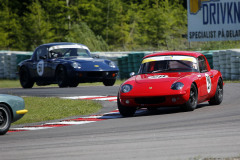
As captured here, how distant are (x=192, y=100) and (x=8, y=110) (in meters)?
3.47

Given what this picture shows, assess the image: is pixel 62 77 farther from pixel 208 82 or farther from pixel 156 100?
pixel 156 100

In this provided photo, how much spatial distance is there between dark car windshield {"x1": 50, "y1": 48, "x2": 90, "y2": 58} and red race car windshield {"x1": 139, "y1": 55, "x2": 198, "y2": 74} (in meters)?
7.47

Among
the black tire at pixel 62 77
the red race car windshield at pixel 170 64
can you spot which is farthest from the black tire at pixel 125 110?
the black tire at pixel 62 77

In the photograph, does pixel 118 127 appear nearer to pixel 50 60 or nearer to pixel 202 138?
pixel 202 138

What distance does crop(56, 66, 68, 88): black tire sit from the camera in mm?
18266

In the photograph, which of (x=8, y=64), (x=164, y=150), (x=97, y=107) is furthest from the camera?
(x=8, y=64)

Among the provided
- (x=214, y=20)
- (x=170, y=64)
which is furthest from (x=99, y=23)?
(x=170, y=64)

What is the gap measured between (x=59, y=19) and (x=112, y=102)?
40.0 metres

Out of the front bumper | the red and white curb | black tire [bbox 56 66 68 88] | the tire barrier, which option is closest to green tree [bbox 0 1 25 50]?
the tire barrier

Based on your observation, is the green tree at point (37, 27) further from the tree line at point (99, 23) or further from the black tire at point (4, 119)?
the black tire at point (4, 119)

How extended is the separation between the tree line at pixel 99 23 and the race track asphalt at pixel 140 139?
110ft

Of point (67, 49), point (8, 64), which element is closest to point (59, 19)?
point (8, 64)

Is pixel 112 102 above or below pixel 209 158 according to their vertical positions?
below

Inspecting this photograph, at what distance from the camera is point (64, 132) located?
8758 millimetres
